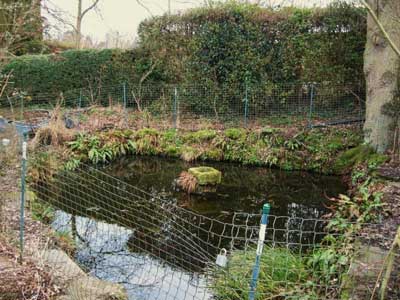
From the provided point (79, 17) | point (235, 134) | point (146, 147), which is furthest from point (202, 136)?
point (79, 17)

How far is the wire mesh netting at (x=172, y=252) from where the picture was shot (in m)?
3.58

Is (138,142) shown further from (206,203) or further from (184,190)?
(206,203)

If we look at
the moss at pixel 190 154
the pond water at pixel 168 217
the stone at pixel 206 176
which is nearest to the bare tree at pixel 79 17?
the pond water at pixel 168 217

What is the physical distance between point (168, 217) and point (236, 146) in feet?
12.3

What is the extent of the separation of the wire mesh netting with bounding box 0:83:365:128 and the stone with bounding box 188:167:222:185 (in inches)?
122

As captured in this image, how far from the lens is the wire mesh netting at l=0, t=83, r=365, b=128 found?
10297 millimetres

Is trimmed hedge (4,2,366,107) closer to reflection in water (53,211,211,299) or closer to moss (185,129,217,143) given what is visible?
moss (185,129,217,143)

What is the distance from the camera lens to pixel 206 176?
7.43 metres

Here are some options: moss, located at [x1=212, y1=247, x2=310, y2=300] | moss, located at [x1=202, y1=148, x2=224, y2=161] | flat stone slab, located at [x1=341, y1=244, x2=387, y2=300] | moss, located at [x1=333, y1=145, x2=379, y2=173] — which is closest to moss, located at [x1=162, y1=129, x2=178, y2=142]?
moss, located at [x1=202, y1=148, x2=224, y2=161]

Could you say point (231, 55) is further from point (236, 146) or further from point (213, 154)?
point (213, 154)

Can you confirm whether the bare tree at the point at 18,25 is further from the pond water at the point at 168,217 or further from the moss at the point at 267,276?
the moss at the point at 267,276

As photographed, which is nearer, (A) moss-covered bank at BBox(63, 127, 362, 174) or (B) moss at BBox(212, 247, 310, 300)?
(B) moss at BBox(212, 247, 310, 300)

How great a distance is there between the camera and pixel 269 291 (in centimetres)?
370

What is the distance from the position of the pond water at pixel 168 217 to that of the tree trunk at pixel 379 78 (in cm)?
120
